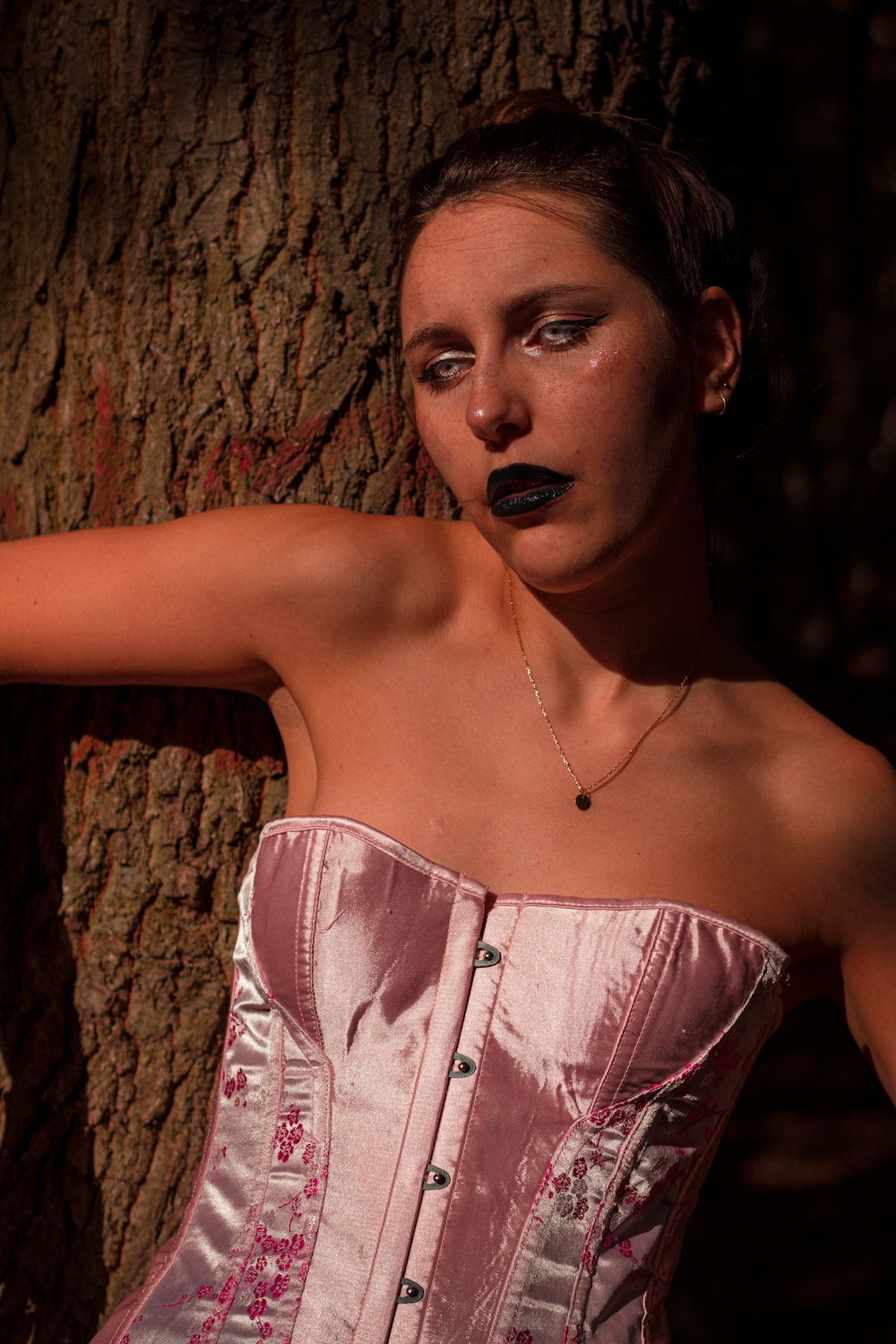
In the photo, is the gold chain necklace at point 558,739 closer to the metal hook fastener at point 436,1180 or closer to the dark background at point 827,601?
the metal hook fastener at point 436,1180

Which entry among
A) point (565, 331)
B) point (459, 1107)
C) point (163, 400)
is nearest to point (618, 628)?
point (565, 331)

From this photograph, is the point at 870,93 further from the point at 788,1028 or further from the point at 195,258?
the point at 788,1028

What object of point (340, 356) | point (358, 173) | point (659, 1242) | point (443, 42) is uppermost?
point (443, 42)

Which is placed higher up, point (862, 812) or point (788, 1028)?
point (862, 812)

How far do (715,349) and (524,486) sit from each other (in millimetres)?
418

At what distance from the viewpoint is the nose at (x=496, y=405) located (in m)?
1.50

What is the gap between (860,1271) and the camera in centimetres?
328

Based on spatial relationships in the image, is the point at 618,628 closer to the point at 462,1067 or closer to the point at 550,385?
the point at 550,385

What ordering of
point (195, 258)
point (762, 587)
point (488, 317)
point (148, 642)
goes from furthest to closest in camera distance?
point (762, 587) < point (195, 258) < point (148, 642) < point (488, 317)

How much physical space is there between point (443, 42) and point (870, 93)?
1822 millimetres

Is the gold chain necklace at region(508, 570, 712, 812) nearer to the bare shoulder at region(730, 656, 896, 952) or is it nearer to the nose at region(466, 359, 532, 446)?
the bare shoulder at region(730, 656, 896, 952)

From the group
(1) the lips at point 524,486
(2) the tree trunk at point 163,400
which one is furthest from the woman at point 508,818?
(2) the tree trunk at point 163,400

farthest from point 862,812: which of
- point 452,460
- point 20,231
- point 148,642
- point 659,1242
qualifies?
point 20,231

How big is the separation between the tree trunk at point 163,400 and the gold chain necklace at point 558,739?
1.22 ft
